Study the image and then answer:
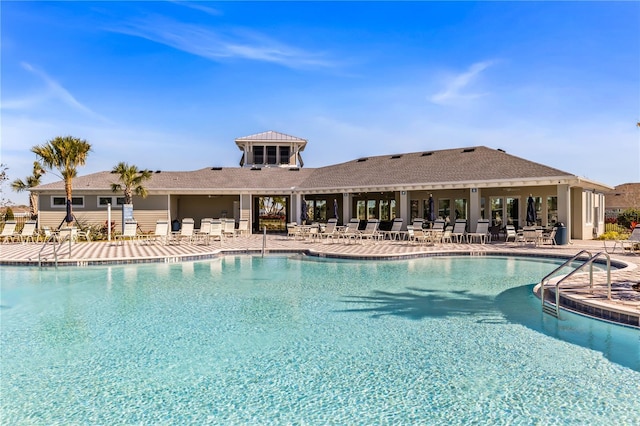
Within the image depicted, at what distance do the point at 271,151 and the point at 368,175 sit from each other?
36.2 ft

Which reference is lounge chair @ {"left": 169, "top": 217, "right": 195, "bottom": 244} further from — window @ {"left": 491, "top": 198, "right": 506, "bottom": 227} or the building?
window @ {"left": 491, "top": 198, "right": 506, "bottom": 227}

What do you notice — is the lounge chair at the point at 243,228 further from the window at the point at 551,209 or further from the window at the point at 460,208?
the window at the point at 551,209

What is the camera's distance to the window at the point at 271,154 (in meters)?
34.2

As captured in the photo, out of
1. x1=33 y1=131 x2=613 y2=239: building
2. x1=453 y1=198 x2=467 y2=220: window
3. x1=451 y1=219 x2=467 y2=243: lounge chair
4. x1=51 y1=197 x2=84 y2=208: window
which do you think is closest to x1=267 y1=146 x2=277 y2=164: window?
x1=33 y1=131 x2=613 y2=239: building

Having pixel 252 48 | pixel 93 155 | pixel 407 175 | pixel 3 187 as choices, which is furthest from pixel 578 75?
pixel 3 187

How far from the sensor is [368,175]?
85.6 ft

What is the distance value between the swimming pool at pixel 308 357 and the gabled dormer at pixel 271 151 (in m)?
24.4

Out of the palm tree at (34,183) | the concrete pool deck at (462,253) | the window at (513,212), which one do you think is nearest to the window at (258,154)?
the palm tree at (34,183)

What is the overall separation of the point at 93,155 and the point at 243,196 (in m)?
8.58

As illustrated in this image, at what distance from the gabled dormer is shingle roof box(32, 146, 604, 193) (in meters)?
2.91

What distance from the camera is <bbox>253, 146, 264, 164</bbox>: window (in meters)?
34.2

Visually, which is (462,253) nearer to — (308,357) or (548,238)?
(548,238)

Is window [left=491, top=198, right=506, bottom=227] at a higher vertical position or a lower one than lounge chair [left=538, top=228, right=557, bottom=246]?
higher

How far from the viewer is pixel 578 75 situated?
16766mm
